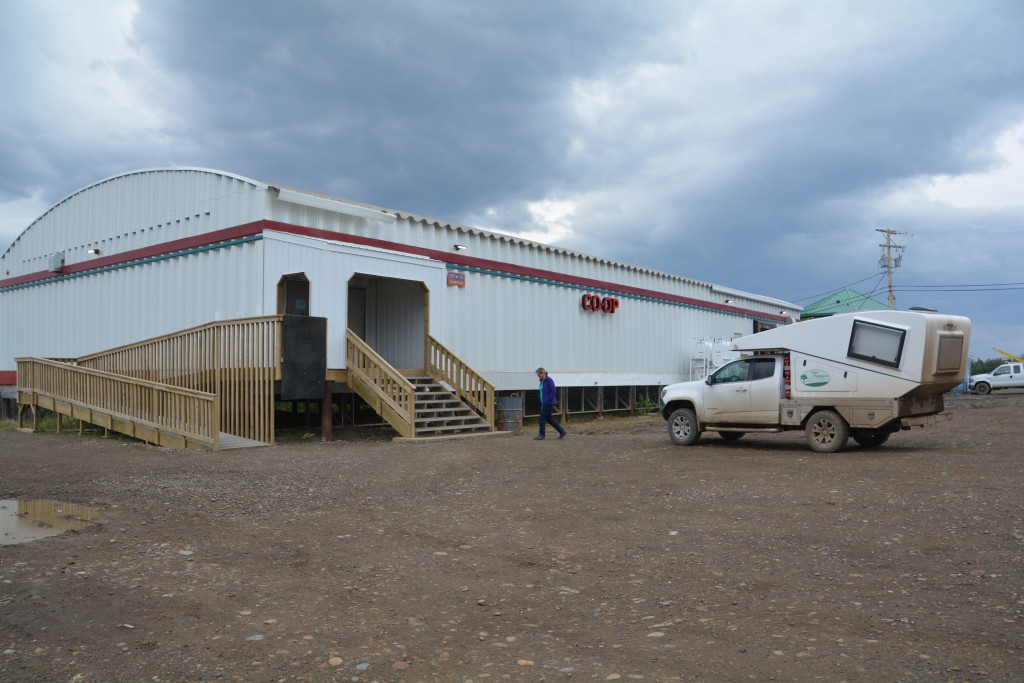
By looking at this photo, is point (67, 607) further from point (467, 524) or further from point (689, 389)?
point (689, 389)

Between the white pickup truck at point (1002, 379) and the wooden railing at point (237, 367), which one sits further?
the white pickup truck at point (1002, 379)

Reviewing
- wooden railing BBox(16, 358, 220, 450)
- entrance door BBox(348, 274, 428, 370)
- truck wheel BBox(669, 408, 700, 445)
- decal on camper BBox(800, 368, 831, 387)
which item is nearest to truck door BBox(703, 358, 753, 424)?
truck wheel BBox(669, 408, 700, 445)

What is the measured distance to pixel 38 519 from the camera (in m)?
8.01

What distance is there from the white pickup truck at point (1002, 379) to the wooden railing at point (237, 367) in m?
40.2

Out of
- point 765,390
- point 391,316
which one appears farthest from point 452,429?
point 765,390

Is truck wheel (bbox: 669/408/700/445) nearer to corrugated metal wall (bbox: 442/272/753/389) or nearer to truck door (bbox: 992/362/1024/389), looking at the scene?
corrugated metal wall (bbox: 442/272/753/389)

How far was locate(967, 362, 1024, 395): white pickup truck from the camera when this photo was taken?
41.6m

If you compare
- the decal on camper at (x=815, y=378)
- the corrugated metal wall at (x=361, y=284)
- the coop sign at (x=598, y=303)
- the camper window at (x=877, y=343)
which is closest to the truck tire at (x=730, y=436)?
the decal on camper at (x=815, y=378)

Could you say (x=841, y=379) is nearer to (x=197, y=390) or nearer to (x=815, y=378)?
(x=815, y=378)

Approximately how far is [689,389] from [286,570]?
999 centimetres

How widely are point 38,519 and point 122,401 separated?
7949 millimetres

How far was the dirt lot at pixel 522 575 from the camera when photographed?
463 centimetres

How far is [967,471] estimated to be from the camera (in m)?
10.4

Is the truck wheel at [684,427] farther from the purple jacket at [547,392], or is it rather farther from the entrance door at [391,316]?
the entrance door at [391,316]
